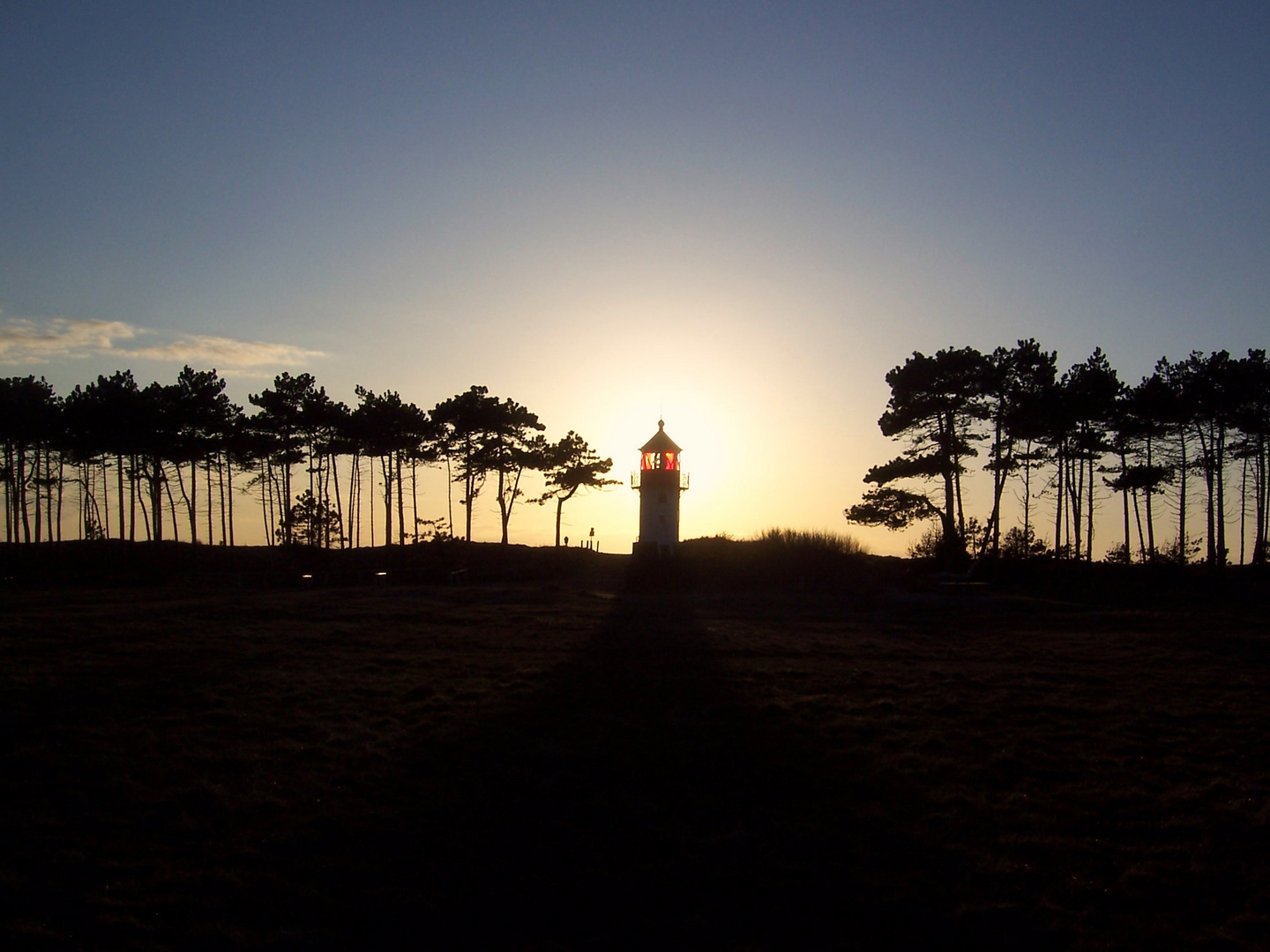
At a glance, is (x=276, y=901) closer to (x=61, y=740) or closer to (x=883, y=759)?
(x=61, y=740)

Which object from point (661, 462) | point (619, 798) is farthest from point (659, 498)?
point (619, 798)

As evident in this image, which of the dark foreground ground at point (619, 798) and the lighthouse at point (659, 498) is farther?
the lighthouse at point (659, 498)

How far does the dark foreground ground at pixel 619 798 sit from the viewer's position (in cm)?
815

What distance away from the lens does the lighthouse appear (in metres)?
51.1

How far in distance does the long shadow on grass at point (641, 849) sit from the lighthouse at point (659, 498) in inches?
1415

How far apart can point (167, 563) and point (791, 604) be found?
3522 centimetres

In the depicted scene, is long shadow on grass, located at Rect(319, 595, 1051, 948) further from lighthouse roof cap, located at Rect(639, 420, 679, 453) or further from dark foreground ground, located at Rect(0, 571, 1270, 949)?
lighthouse roof cap, located at Rect(639, 420, 679, 453)

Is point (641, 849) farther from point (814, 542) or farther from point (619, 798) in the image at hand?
point (814, 542)

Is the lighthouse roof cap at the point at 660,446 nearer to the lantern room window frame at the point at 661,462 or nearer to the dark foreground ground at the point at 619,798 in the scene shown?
the lantern room window frame at the point at 661,462

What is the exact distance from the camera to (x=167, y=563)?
170 ft

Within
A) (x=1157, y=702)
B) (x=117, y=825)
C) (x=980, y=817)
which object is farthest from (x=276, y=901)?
(x=1157, y=702)

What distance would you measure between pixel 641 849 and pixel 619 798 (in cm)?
153

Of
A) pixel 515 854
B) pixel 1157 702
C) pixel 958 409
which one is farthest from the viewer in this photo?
pixel 958 409

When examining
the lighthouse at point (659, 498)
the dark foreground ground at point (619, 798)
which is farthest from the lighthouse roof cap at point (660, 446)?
the dark foreground ground at point (619, 798)
